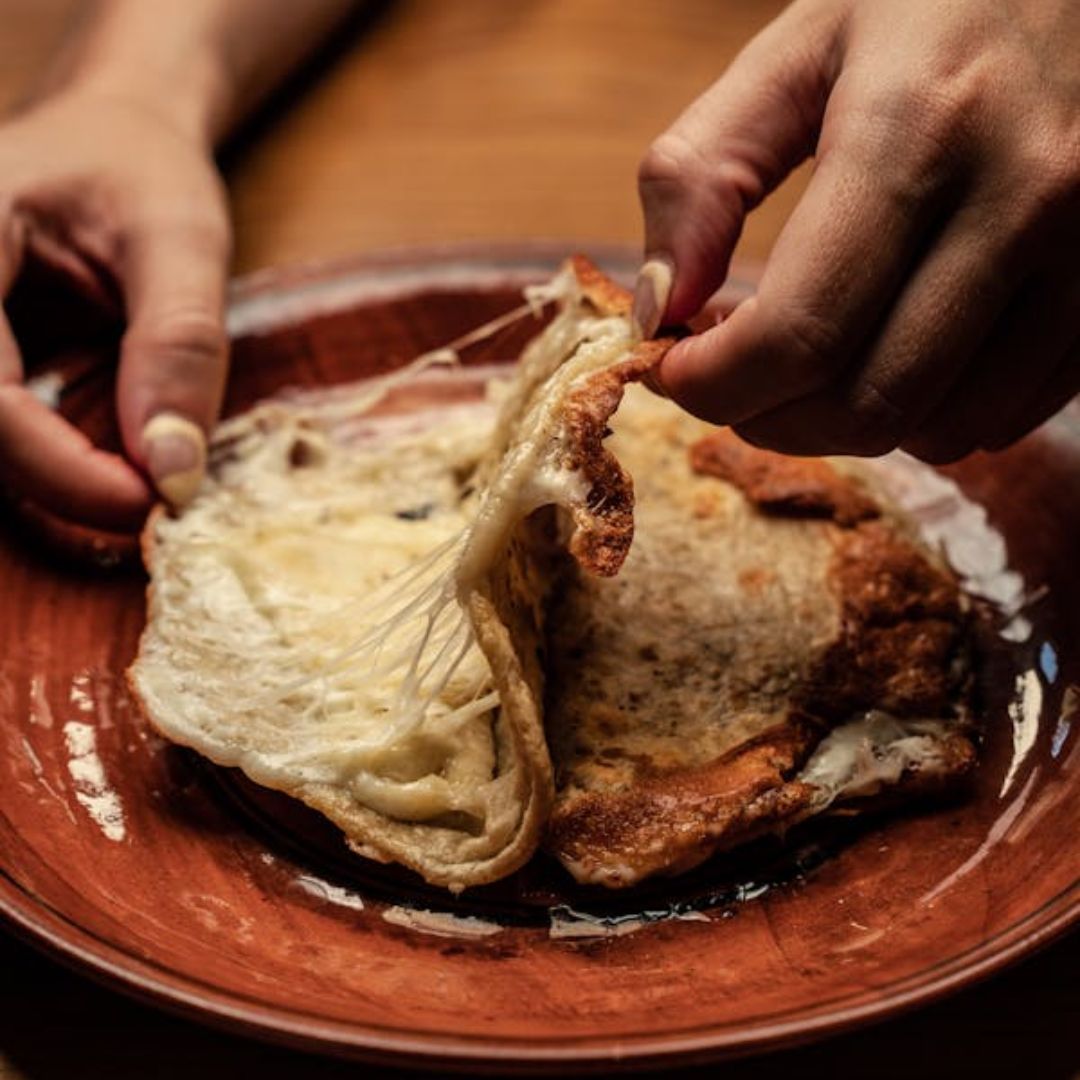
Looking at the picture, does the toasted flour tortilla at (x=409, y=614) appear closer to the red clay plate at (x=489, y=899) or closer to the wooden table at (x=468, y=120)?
the red clay plate at (x=489, y=899)

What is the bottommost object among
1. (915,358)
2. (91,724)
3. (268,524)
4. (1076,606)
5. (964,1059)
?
(91,724)

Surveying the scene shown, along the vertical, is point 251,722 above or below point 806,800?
below

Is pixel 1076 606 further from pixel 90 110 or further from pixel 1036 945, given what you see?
pixel 90 110

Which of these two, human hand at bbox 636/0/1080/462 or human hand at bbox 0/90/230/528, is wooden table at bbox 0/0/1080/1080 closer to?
human hand at bbox 0/90/230/528

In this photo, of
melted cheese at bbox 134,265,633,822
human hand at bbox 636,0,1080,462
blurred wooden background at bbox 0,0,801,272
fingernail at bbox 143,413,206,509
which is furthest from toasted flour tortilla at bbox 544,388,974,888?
blurred wooden background at bbox 0,0,801,272

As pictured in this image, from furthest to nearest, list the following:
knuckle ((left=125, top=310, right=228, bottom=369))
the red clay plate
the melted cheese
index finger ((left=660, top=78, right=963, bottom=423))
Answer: knuckle ((left=125, top=310, right=228, bottom=369)) < the melted cheese < index finger ((left=660, top=78, right=963, bottom=423)) < the red clay plate

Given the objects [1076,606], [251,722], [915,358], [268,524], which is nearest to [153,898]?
[251,722]

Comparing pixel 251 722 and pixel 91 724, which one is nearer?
pixel 251 722

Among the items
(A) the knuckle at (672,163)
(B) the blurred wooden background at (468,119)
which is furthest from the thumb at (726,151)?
(B) the blurred wooden background at (468,119)
